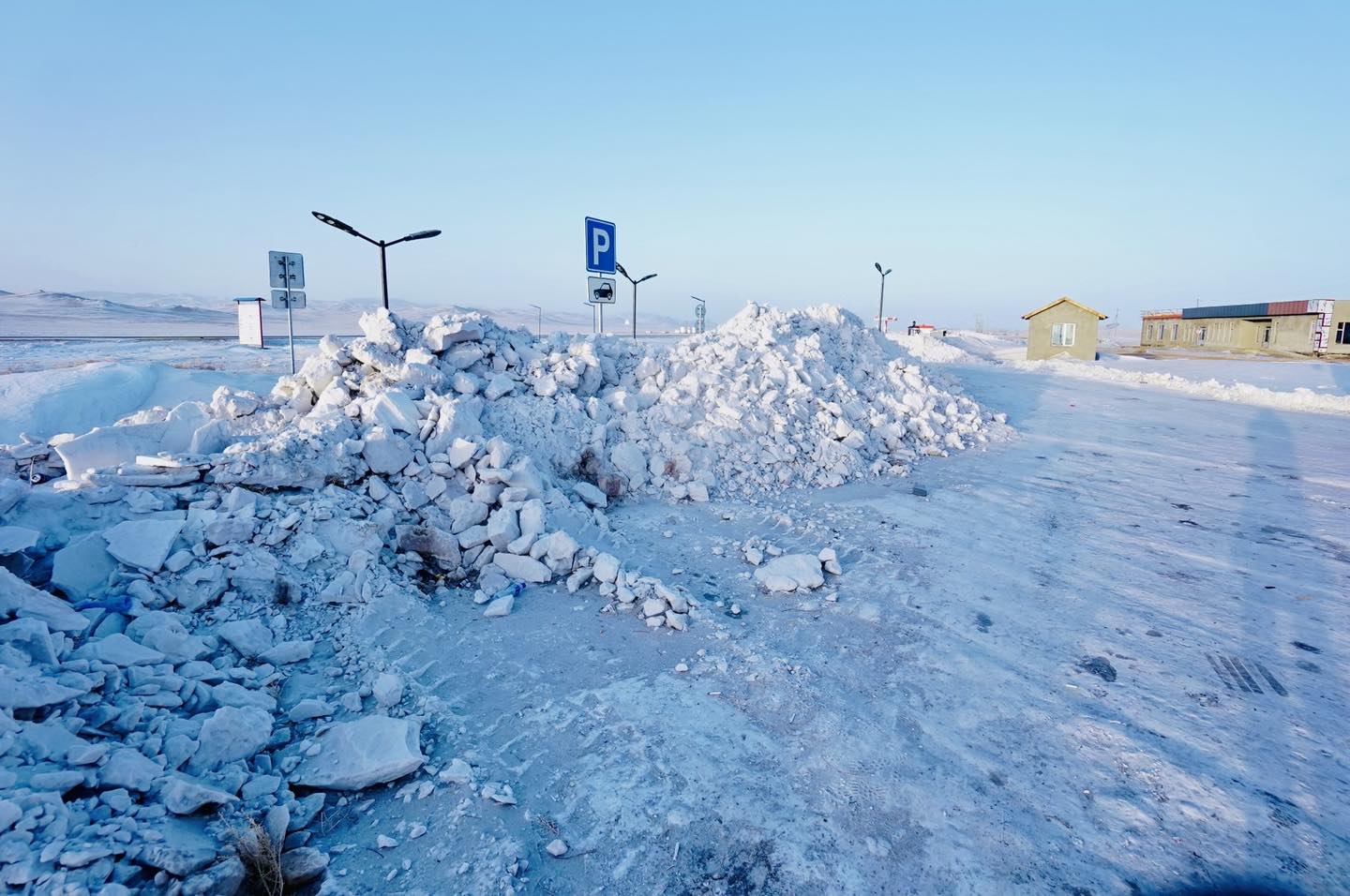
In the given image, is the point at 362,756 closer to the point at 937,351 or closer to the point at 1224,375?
the point at 1224,375

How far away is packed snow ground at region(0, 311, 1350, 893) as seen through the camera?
8.92ft

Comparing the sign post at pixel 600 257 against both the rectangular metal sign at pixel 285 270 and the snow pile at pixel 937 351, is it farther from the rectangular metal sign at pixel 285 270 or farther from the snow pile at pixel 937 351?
the snow pile at pixel 937 351

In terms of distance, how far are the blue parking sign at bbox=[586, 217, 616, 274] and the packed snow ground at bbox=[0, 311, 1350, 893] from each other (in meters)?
5.38

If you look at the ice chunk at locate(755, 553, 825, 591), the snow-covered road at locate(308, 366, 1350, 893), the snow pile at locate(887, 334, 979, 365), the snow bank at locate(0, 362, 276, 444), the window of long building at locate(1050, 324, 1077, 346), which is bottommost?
the snow-covered road at locate(308, 366, 1350, 893)

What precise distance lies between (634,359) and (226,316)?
241ft

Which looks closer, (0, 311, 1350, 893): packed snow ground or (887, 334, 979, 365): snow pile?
(0, 311, 1350, 893): packed snow ground

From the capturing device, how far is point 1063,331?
28625mm

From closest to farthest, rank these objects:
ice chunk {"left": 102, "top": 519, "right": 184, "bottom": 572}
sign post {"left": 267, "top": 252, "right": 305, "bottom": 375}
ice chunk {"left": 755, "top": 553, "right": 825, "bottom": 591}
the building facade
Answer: ice chunk {"left": 102, "top": 519, "right": 184, "bottom": 572} → ice chunk {"left": 755, "top": 553, "right": 825, "bottom": 591} → sign post {"left": 267, "top": 252, "right": 305, "bottom": 375} → the building facade

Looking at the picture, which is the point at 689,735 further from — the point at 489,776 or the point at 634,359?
the point at 634,359

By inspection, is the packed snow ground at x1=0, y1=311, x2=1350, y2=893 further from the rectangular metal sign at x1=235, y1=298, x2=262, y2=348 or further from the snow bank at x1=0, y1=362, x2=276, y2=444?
the rectangular metal sign at x1=235, y1=298, x2=262, y2=348

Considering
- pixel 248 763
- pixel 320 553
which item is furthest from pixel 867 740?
pixel 320 553

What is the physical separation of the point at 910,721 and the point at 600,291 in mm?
8687

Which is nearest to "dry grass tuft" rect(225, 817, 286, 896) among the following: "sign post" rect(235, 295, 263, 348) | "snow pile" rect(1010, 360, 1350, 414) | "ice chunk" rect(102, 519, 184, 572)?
"ice chunk" rect(102, 519, 184, 572)

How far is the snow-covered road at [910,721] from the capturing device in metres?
2.71
